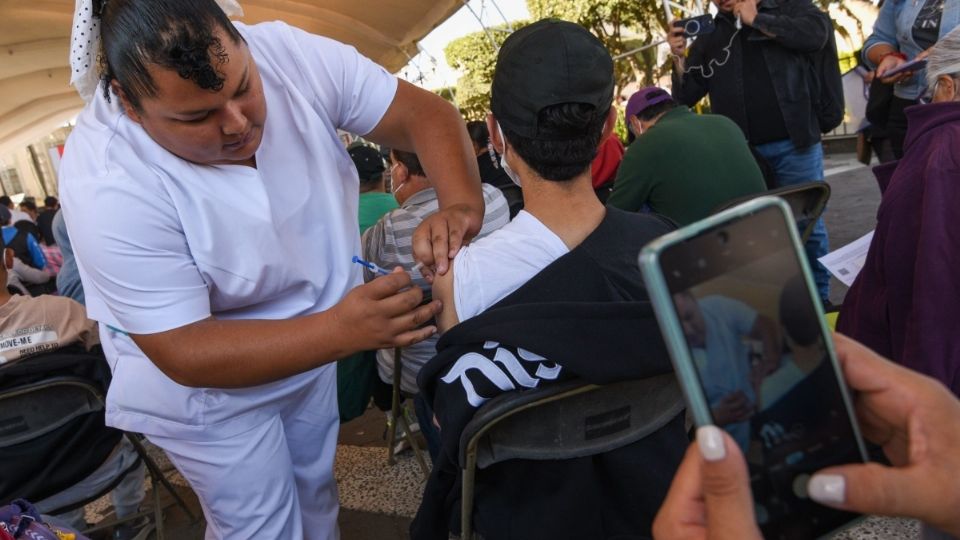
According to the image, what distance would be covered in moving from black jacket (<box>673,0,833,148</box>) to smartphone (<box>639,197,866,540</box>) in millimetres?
3256

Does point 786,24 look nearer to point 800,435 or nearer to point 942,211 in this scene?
point 942,211

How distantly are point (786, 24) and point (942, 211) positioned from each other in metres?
2.29

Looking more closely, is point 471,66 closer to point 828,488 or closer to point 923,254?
point 923,254

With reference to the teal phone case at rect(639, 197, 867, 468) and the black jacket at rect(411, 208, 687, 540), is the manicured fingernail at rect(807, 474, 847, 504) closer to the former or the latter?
the teal phone case at rect(639, 197, 867, 468)

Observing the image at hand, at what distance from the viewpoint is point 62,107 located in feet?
41.8

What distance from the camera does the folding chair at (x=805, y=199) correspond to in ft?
7.02

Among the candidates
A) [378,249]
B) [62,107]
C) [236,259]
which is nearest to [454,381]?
[236,259]

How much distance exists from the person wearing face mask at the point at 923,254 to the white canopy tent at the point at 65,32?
6.77m

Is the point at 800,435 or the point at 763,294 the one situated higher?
the point at 763,294

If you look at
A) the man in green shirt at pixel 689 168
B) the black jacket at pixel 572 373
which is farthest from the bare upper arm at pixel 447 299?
the man in green shirt at pixel 689 168

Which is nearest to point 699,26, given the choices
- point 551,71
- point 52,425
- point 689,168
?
point 689,168

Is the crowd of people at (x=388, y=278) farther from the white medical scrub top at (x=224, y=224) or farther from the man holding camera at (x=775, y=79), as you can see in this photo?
the man holding camera at (x=775, y=79)

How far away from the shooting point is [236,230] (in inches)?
53.7

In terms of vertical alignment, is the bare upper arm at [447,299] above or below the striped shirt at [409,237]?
above
